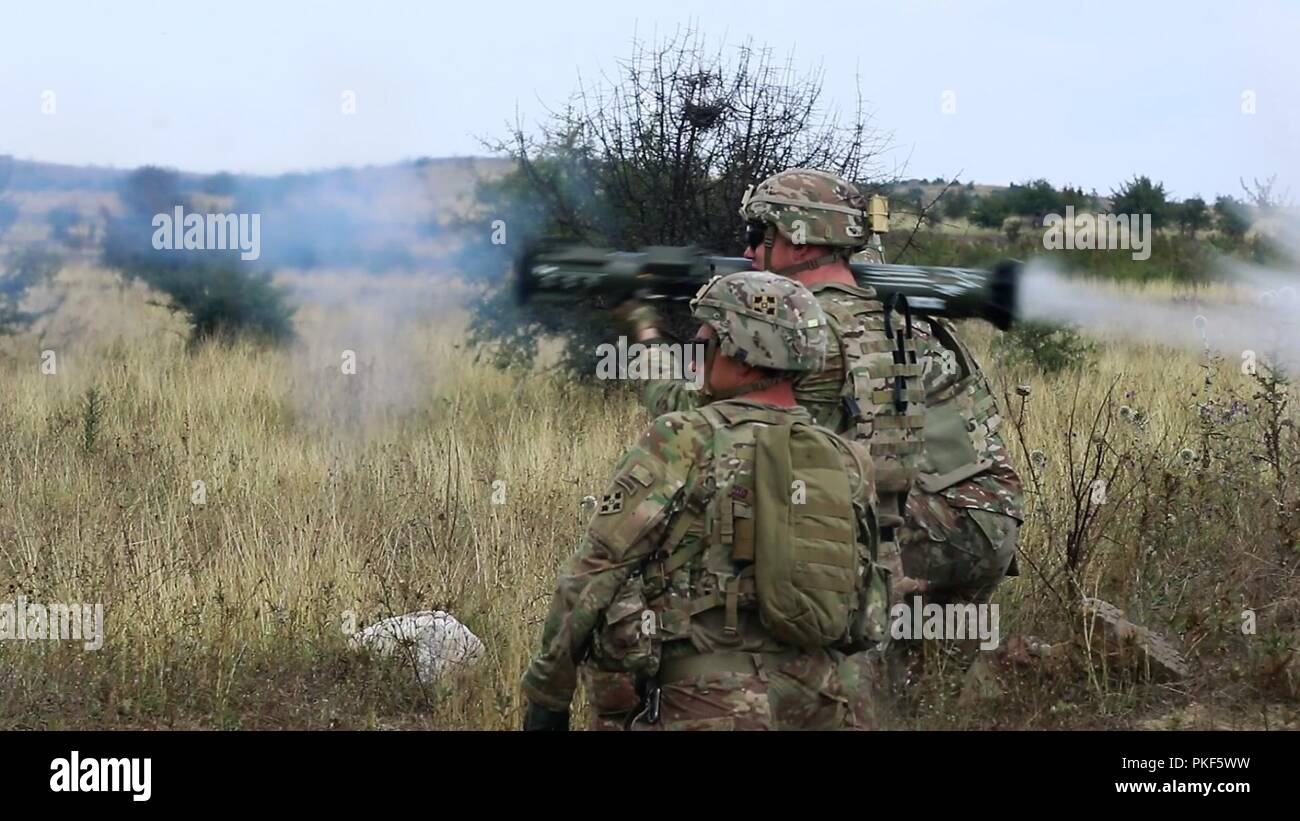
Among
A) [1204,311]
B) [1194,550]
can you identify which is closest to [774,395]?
[1194,550]

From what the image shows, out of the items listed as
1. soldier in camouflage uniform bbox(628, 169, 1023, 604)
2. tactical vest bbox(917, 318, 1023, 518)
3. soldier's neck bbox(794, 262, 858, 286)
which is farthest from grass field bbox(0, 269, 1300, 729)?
soldier's neck bbox(794, 262, 858, 286)

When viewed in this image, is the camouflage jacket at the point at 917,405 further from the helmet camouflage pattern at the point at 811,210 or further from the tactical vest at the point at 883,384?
the helmet camouflage pattern at the point at 811,210

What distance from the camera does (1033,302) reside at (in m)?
5.74

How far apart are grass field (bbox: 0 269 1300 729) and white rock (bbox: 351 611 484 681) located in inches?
2.8

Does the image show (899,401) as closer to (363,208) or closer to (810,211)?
(810,211)

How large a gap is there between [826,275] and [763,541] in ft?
5.45

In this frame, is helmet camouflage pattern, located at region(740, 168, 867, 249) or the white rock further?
the white rock

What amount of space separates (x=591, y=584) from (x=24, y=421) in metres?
6.65

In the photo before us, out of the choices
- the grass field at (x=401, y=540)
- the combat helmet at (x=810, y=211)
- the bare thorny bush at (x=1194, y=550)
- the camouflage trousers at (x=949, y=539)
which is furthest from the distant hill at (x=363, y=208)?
the camouflage trousers at (x=949, y=539)

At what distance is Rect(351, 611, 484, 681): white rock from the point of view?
5.65 metres

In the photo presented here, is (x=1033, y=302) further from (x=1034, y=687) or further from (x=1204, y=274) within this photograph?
(x=1204, y=274)

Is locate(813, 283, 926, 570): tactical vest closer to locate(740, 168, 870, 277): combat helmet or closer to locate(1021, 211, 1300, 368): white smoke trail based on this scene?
locate(740, 168, 870, 277): combat helmet

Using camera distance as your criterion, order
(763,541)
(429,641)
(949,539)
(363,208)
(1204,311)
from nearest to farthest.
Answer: (763,541)
(949,539)
(429,641)
(1204,311)
(363,208)

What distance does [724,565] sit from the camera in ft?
12.0
